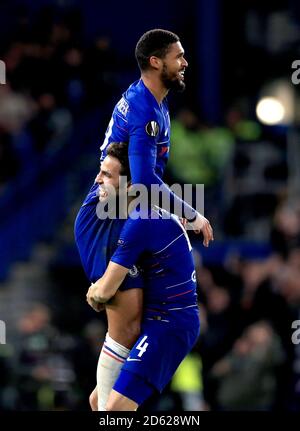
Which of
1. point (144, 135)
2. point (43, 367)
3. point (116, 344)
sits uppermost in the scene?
point (144, 135)

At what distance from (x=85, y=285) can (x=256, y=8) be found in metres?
5.68

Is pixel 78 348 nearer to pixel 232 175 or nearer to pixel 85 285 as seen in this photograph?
pixel 85 285

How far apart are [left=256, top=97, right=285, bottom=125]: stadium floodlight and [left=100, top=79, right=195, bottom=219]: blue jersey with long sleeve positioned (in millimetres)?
8860

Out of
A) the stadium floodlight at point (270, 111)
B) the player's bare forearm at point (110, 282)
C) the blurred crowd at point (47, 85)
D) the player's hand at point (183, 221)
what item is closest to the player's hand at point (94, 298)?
the player's bare forearm at point (110, 282)

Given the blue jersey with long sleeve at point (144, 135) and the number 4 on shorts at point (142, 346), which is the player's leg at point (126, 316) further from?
the blue jersey with long sleeve at point (144, 135)

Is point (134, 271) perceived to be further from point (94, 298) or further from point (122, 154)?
point (122, 154)

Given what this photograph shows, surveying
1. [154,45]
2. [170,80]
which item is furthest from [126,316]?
[154,45]

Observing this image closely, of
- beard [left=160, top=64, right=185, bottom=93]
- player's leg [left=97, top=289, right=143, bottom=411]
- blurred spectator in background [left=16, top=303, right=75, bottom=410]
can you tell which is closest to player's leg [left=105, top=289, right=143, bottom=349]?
player's leg [left=97, top=289, right=143, bottom=411]

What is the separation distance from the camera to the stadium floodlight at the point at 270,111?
16.0 meters

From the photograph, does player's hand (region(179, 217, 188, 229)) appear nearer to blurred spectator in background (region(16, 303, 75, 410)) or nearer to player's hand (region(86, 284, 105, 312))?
player's hand (region(86, 284, 105, 312))

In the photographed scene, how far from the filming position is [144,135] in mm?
6871

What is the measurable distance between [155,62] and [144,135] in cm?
46

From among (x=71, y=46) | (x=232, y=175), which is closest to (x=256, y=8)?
(x=71, y=46)

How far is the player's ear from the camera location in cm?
705
